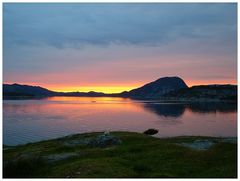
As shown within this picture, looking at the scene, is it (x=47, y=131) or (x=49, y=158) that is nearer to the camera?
(x=49, y=158)

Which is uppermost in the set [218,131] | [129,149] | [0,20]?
[0,20]

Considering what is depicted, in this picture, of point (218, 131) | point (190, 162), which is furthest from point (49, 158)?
point (218, 131)

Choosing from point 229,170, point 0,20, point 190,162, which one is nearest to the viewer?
point 0,20

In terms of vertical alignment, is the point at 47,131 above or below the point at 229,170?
below

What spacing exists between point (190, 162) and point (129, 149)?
867 cm

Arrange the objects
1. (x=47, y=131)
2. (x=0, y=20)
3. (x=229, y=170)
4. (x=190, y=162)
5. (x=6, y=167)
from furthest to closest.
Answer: (x=47, y=131)
(x=190, y=162)
(x=6, y=167)
(x=229, y=170)
(x=0, y=20)

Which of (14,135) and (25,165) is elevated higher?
(25,165)

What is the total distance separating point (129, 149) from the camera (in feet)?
112

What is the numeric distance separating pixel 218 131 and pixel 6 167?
85.1 meters

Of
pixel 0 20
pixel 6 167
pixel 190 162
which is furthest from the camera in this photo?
pixel 190 162

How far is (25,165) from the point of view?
2556cm

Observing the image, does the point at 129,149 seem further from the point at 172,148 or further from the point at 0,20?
the point at 0,20

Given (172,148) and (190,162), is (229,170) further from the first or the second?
(172,148)

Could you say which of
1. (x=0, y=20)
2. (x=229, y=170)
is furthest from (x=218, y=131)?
(x=0, y=20)
